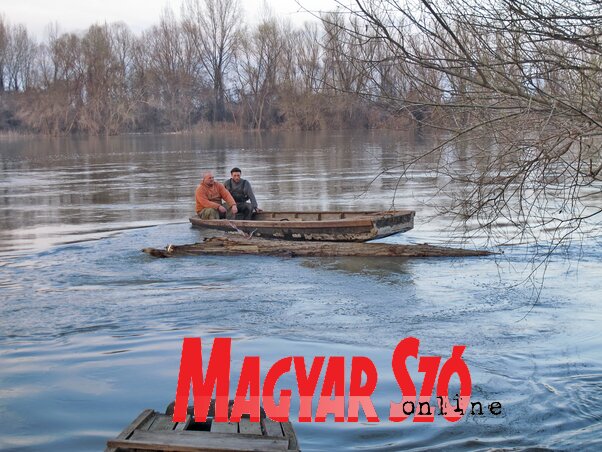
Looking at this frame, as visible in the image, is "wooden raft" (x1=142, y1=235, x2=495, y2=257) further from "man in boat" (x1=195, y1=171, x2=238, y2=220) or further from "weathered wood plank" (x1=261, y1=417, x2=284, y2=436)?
"weathered wood plank" (x1=261, y1=417, x2=284, y2=436)

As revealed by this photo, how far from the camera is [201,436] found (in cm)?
445

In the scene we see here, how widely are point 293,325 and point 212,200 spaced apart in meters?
6.89

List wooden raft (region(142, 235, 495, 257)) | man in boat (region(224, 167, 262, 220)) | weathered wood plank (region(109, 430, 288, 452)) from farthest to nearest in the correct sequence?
man in boat (region(224, 167, 262, 220)) < wooden raft (region(142, 235, 495, 257)) < weathered wood plank (region(109, 430, 288, 452))

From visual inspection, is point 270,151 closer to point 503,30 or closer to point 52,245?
point 52,245

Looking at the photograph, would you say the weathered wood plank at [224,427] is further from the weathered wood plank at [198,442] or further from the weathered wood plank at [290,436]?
the weathered wood plank at [290,436]

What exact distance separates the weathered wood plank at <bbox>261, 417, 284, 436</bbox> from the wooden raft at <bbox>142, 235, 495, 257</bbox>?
25.1 feet

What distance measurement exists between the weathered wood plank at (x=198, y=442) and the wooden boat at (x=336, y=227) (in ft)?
28.3

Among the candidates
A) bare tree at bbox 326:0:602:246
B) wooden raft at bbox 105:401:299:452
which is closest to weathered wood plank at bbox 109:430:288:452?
wooden raft at bbox 105:401:299:452

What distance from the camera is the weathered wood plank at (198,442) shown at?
427 cm

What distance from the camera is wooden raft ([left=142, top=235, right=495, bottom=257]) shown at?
12.2 metres

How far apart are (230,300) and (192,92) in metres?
66.7

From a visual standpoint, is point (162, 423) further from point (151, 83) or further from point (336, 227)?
point (151, 83)

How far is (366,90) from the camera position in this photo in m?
6.51

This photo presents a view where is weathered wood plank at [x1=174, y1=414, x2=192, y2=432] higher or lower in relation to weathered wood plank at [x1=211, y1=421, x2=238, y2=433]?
higher
